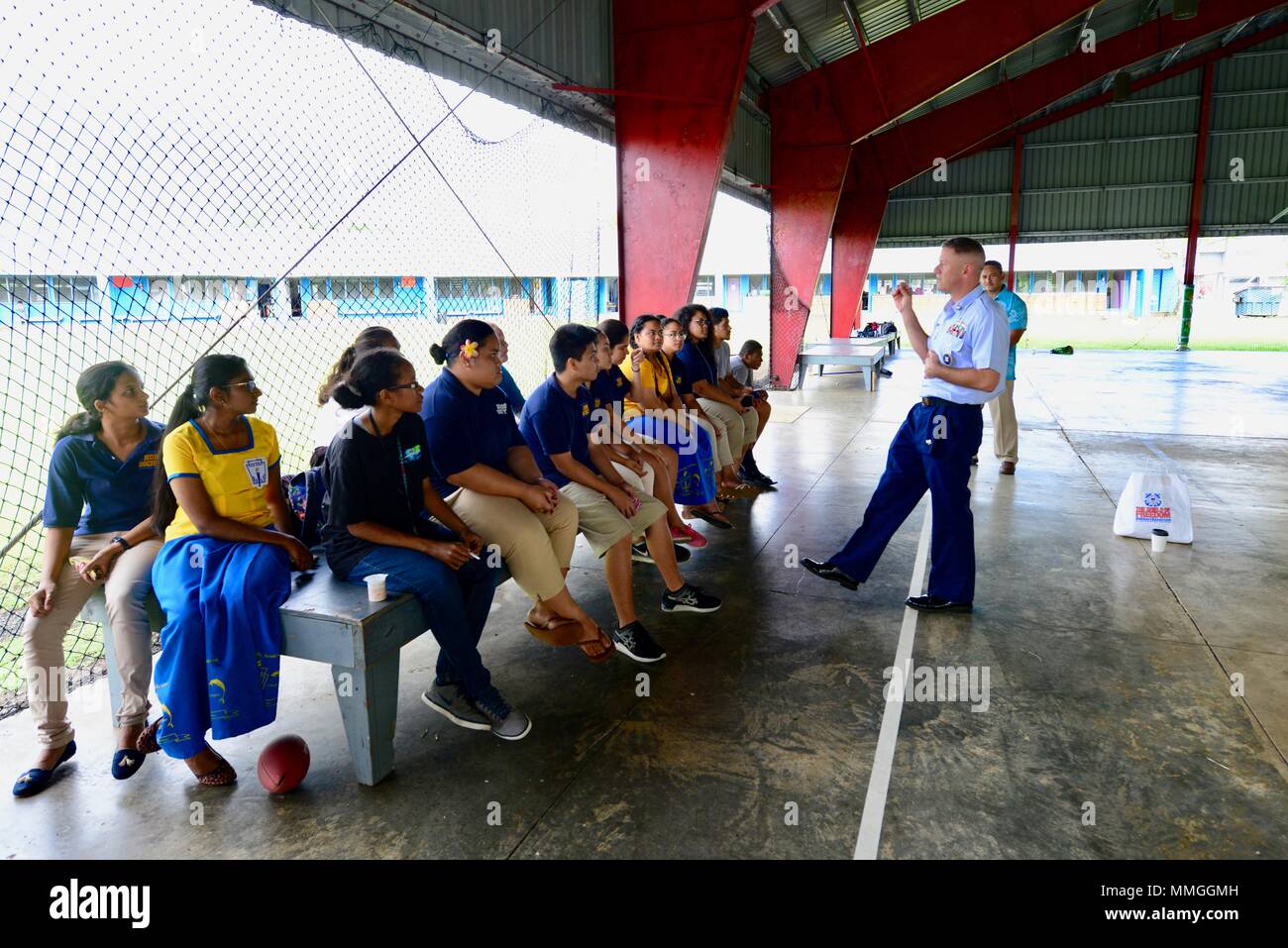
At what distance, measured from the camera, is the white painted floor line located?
7.92 ft

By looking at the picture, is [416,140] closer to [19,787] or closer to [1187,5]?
[19,787]

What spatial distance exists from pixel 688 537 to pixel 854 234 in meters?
15.5

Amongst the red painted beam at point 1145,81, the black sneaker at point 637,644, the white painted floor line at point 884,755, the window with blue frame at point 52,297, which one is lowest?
the white painted floor line at point 884,755

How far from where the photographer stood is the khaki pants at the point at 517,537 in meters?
3.37

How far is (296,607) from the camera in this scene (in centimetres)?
268

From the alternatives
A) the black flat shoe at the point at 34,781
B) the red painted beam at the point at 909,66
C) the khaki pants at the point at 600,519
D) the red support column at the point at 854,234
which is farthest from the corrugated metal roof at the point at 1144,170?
the black flat shoe at the point at 34,781

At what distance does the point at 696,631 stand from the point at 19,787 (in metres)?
2.69

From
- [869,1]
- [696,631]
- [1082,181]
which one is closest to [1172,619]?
[696,631]

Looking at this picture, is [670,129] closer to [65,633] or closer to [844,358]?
[65,633]

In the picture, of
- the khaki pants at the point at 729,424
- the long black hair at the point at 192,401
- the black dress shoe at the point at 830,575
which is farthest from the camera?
the khaki pants at the point at 729,424

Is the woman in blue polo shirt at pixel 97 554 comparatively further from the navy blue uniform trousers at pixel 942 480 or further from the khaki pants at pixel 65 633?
the navy blue uniform trousers at pixel 942 480

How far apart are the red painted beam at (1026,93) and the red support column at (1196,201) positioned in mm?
5622

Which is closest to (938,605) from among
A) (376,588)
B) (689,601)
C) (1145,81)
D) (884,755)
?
(689,601)

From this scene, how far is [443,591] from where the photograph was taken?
112 inches
